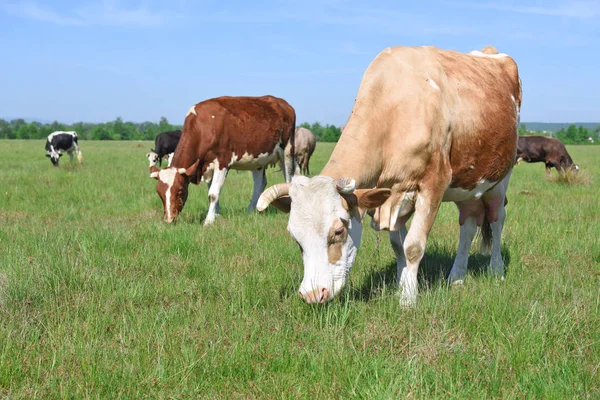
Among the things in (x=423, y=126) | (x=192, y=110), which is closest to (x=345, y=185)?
(x=423, y=126)

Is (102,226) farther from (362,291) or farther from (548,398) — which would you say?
(548,398)

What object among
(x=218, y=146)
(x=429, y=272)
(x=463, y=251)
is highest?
(x=218, y=146)

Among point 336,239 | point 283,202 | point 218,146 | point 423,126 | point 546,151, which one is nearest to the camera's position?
point 336,239

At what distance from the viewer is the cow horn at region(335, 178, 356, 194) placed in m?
4.36

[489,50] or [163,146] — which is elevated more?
[489,50]

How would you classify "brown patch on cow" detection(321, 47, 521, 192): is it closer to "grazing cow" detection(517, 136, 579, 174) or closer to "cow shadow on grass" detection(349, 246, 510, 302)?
"cow shadow on grass" detection(349, 246, 510, 302)

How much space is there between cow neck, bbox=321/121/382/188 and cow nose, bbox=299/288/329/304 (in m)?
0.99

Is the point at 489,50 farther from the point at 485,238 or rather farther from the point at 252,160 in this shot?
the point at 252,160

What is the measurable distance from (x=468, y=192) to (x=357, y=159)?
5.37ft

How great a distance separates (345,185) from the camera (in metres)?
4.37

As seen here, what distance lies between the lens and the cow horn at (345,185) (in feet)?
14.3

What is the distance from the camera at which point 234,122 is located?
11242 millimetres

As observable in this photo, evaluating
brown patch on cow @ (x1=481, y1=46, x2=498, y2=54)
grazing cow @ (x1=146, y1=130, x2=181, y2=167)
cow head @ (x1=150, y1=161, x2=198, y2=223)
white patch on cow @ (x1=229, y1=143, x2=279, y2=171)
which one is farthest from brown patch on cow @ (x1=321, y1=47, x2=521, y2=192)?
grazing cow @ (x1=146, y1=130, x2=181, y2=167)

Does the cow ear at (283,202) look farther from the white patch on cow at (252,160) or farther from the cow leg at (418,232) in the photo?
the white patch on cow at (252,160)
